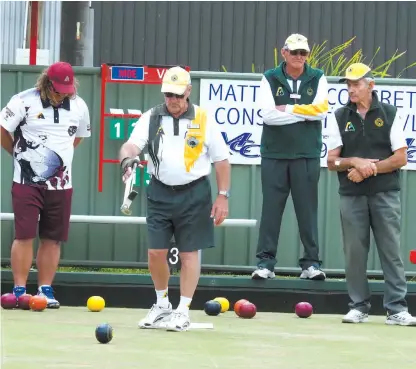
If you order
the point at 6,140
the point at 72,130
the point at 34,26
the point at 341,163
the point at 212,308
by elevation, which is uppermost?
the point at 34,26

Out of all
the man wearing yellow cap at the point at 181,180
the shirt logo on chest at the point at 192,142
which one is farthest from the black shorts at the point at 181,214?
the shirt logo on chest at the point at 192,142

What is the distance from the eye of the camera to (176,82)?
29.7 feet

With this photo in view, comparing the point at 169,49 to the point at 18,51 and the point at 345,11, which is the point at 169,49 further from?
the point at 18,51

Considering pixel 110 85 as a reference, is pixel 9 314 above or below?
below

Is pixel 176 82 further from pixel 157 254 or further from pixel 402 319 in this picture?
pixel 402 319

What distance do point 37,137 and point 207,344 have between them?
2.91 meters

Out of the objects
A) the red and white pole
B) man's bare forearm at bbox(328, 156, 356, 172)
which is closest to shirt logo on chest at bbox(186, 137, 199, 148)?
man's bare forearm at bbox(328, 156, 356, 172)

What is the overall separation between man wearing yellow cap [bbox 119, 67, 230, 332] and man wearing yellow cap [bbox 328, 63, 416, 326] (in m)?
1.34

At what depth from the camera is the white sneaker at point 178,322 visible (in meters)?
9.12

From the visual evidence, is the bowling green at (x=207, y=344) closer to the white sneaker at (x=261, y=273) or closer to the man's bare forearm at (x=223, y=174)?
the white sneaker at (x=261, y=273)

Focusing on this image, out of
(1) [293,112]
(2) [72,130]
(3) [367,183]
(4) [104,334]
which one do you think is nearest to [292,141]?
(1) [293,112]

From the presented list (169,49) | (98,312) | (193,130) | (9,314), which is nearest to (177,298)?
(98,312)

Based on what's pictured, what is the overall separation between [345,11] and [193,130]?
1152 cm

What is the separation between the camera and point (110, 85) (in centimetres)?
1174
